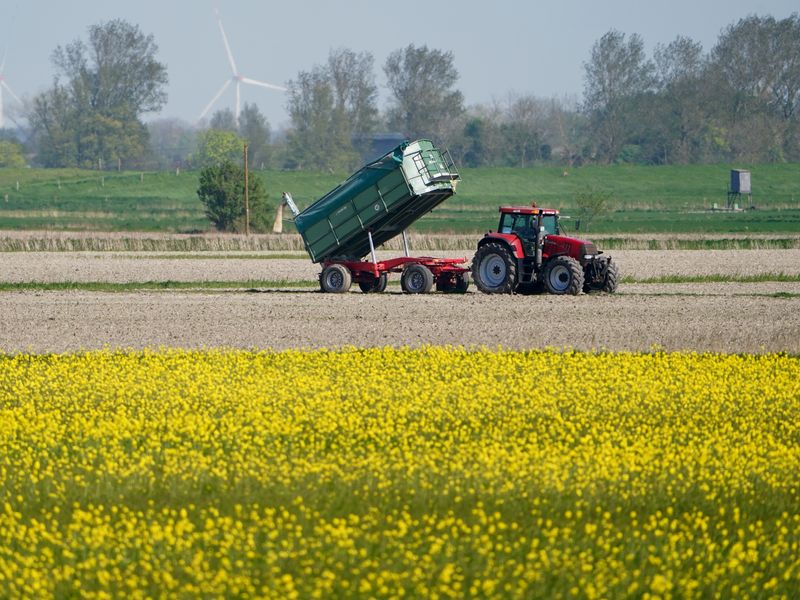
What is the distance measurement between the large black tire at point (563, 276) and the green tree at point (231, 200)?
1697 inches

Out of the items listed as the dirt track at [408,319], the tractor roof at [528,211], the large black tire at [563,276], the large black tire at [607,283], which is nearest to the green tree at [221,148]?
the dirt track at [408,319]

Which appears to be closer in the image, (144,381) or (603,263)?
(144,381)

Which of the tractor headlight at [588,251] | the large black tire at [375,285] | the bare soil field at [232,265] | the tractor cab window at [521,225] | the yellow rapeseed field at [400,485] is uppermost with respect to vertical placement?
the tractor cab window at [521,225]

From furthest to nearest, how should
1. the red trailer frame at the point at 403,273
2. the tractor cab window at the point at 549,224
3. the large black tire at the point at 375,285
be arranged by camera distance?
1. the large black tire at the point at 375,285
2. the red trailer frame at the point at 403,273
3. the tractor cab window at the point at 549,224

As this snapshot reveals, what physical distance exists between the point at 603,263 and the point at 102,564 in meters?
25.2

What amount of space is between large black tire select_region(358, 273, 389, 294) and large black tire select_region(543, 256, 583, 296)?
466 cm

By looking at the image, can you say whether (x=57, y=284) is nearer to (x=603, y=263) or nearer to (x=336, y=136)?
(x=603, y=263)

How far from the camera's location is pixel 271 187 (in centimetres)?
12688

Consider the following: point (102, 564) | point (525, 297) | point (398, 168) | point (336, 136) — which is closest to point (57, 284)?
point (398, 168)

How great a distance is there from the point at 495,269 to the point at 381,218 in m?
3.17

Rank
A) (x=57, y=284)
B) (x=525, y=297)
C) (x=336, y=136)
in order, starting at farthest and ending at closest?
(x=336, y=136) → (x=57, y=284) → (x=525, y=297)

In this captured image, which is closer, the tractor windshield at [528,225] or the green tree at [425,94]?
the tractor windshield at [528,225]

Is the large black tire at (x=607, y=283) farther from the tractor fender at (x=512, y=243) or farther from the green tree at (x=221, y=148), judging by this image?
the green tree at (x=221, y=148)

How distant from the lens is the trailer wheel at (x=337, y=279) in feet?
115
